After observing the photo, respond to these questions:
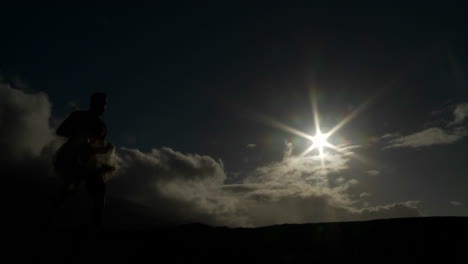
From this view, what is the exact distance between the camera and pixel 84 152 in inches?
215

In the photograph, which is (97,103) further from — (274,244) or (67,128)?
(274,244)

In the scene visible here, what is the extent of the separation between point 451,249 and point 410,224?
2.85 feet

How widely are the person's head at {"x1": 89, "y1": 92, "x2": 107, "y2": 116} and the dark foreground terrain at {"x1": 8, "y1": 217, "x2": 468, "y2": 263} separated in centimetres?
223

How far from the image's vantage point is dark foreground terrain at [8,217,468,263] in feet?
12.1

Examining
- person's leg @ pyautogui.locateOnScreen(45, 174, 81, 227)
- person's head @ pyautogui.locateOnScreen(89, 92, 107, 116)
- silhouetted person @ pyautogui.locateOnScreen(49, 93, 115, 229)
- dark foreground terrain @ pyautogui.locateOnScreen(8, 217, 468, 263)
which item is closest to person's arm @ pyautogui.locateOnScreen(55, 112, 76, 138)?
silhouetted person @ pyautogui.locateOnScreen(49, 93, 115, 229)

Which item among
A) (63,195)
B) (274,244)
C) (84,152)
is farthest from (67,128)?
(274,244)

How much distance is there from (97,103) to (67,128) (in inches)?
27.7

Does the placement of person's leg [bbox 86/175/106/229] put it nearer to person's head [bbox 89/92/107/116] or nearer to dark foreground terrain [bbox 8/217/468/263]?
dark foreground terrain [bbox 8/217/468/263]

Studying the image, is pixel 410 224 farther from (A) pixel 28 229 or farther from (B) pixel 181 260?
(A) pixel 28 229

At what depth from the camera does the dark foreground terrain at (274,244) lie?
3691 millimetres

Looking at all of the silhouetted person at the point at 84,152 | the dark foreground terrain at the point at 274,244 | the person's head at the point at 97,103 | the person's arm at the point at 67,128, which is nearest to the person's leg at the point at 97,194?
the silhouetted person at the point at 84,152

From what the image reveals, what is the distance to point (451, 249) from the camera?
11.9ft

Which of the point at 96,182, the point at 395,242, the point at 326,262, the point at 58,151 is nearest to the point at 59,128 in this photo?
the point at 58,151

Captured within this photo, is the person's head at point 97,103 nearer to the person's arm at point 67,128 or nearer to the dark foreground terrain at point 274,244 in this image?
the person's arm at point 67,128
